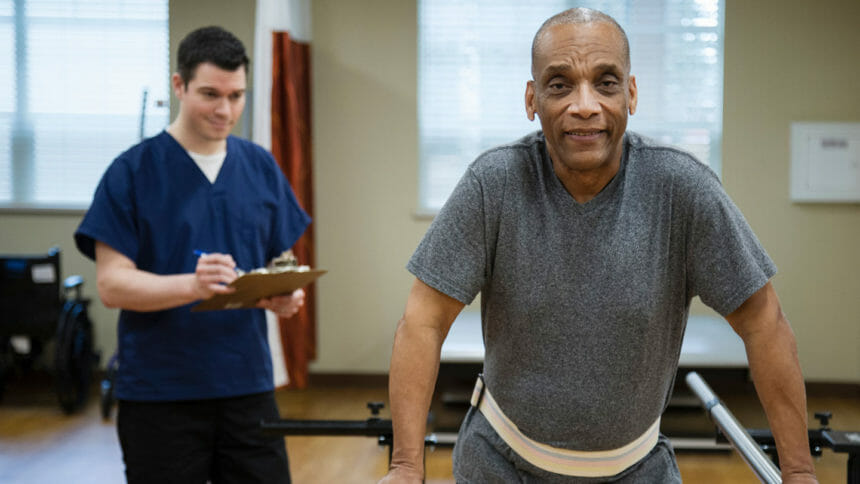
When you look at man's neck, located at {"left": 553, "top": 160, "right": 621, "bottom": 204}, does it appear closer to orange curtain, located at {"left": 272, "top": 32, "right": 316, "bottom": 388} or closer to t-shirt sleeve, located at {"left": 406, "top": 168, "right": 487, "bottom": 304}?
t-shirt sleeve, located at {"left": 406, "top": 168, "right": 487, "bottom": 304}

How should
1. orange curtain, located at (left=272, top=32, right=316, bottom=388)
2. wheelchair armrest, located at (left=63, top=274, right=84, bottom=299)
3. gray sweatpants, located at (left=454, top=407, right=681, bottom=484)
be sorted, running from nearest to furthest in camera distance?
gray sweatpants, located at (left=454, top=407, right=681, bottom=484) → wheelchair armrest, located at (left=63, top=274, right=84, bottom=299) → orange curtain, located at (left=272, top=32, right=316, bottom=388)

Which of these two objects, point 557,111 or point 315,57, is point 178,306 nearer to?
point 557,111

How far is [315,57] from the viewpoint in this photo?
4293 millimetres

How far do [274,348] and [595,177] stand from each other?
2.49 metres

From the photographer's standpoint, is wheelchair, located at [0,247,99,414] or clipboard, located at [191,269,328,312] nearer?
clipboard, located at [191,269,328,312]

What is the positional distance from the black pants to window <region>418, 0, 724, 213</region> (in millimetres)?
2782

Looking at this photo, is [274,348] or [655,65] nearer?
[274,348]

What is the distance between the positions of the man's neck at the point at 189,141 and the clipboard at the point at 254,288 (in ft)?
1.05

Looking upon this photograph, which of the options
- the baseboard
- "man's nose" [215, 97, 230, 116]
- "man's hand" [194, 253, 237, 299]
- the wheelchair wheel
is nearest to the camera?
"man's hand" [194, 253, 237, 299]

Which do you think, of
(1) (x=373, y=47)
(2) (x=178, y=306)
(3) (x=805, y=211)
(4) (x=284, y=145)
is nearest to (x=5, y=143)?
(4) (x=284, y=145)

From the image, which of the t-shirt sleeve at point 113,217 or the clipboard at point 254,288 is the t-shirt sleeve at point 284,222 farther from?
the t-shirt sleeve at point 113,217

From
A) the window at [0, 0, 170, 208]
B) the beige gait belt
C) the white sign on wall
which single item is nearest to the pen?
the beige gait belt

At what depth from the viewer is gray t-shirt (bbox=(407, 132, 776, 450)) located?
3.28 feet

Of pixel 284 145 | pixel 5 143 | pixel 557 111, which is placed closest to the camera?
pixel 557 111
